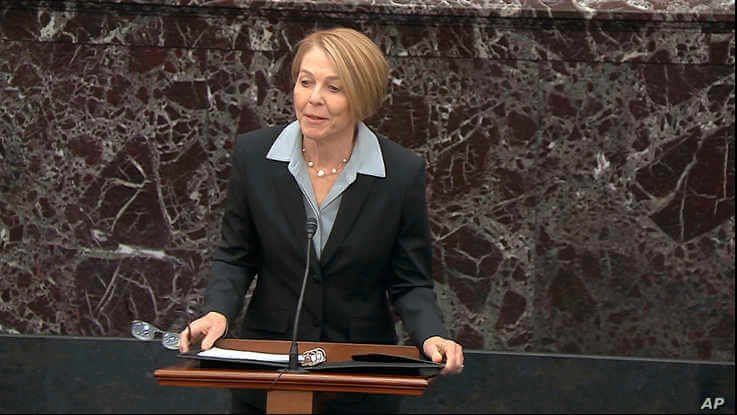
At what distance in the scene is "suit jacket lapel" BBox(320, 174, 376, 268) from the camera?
145 inches

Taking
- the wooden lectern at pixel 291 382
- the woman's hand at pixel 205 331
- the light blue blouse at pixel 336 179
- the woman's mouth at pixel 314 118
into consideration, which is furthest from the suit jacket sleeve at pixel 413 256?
the wooden lectern at pixel 291 382

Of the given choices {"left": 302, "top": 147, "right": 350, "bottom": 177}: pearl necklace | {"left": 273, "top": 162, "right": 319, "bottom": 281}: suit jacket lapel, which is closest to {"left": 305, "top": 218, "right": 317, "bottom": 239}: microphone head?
{"left": 273, "top": 162, "right": 319, "bottom": 281}: suit jacket lapel

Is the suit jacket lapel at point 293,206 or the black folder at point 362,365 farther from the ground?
the suit jacket lapel at point 293,206

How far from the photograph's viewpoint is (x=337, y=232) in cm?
369

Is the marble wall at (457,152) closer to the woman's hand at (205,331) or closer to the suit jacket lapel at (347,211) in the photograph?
the suit jacket lapel at (347,211)

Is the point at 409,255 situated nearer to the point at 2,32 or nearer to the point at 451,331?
the point at 451,331

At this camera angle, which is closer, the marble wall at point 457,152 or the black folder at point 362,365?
the black folder at point 362,365

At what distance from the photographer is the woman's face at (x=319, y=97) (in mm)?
3586

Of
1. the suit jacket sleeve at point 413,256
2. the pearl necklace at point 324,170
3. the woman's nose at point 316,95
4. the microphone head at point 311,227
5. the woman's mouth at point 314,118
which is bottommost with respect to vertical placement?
the suit jacket sleeve at point 413,256

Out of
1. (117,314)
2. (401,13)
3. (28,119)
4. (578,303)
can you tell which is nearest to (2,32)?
(28,119)

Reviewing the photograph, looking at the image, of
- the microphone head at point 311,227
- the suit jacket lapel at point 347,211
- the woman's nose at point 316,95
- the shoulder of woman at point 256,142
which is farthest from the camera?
the shoulder of woman at point 256,142

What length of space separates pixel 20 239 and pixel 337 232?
237 cm

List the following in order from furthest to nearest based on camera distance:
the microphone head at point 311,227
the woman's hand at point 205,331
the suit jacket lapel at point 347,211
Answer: the suit jacket lapel at point 347,211
the microphone head at point 311,227
the woman's hand at point 205,331

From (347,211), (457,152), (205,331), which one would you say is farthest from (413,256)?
(457,152)
